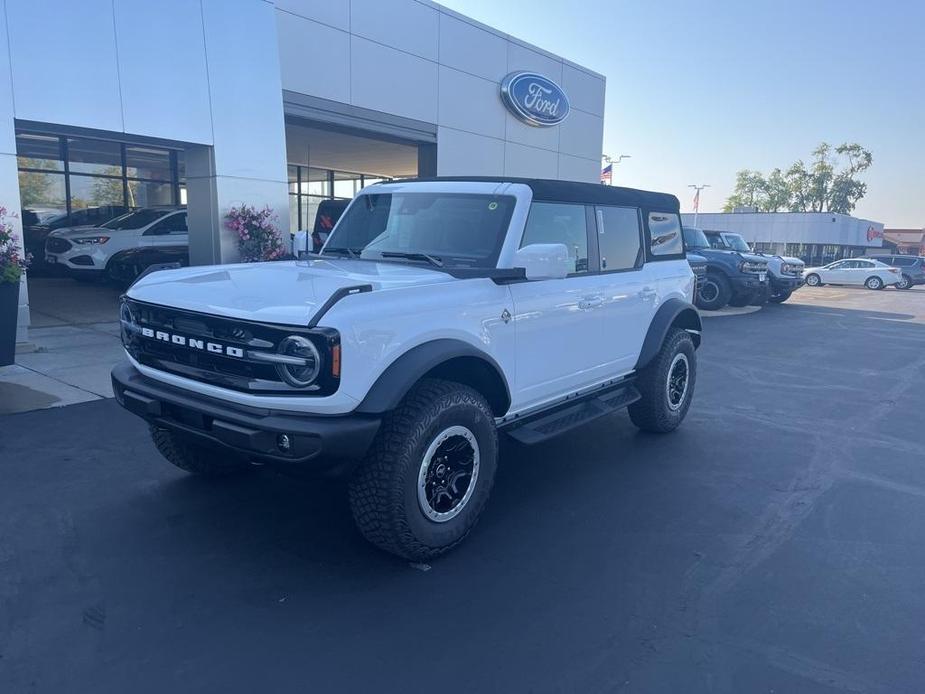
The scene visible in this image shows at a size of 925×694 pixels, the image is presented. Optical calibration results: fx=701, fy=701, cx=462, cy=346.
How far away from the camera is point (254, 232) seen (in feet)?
37.5

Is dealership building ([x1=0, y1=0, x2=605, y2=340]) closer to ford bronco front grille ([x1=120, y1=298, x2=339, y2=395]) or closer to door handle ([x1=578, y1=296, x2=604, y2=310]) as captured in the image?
ford bronco front grille ([x1=120, y1=298, x2=339, y2=395])

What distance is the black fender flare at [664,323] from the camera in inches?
223

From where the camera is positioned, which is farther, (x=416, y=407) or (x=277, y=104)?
(x=277, y=104)

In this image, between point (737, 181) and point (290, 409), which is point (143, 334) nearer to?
point (290, 409)

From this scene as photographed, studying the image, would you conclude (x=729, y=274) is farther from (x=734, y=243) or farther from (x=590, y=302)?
(x=590, y=302)

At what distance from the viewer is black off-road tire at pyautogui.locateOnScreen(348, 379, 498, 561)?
339cm

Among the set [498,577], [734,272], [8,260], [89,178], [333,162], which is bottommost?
[498,577]

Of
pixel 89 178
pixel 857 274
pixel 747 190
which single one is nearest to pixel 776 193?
pixel 747 190

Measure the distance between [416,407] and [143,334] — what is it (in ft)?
5.16

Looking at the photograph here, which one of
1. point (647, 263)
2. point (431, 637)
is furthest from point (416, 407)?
point (647, 263)

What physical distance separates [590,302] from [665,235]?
5.88 ft

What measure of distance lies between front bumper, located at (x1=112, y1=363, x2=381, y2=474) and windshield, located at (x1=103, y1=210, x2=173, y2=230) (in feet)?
40.1

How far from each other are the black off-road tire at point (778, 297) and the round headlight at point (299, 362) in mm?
17947

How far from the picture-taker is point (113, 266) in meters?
14.1
